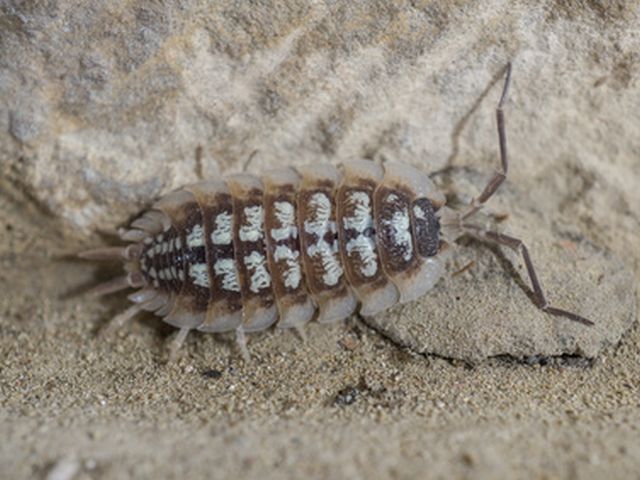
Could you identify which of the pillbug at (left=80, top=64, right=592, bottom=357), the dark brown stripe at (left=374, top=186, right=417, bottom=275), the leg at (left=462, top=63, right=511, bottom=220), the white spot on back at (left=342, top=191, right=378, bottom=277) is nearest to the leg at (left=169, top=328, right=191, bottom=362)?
the pillbug at (left=80, top=64, right=592, bottom=357)

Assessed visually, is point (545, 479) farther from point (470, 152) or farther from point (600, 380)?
point (470, 152)

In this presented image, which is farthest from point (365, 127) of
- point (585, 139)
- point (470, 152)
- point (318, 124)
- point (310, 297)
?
point (585, 139)

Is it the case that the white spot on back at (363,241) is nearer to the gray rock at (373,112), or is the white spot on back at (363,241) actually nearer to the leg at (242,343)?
the gray rock at (373,112)

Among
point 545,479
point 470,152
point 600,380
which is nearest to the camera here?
point 545,479

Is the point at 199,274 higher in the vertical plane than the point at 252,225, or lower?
lower

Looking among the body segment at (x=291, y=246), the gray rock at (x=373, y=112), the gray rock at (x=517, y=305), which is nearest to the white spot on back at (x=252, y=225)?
the body segment at (x=291, y=246)

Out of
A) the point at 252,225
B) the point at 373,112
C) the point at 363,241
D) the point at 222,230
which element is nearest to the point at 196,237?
the point at 222,230

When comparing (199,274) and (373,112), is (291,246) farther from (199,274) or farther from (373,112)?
(373,112)

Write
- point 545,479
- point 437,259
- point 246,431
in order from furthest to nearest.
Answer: point 437,259, point 246,431, point 545,479
